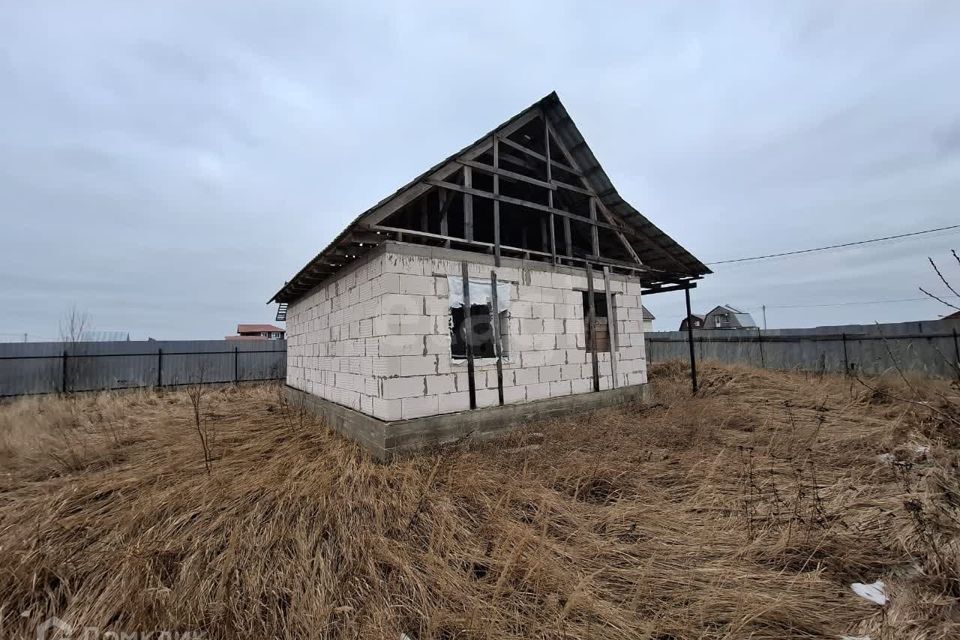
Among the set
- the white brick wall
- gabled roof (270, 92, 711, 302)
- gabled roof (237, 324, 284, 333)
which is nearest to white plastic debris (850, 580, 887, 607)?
the white brick wall

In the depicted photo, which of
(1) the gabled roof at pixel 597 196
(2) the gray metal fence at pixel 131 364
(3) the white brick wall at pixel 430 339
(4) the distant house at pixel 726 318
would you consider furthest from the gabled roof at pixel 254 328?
(4) the distant house at pixel 726 318

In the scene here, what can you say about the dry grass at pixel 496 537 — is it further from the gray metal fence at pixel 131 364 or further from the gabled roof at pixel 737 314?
the gabled roof at pixel 737 314

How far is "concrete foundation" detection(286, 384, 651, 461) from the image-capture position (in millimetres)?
5691

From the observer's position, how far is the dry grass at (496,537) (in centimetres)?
247

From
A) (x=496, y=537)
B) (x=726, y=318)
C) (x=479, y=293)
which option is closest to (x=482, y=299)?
(x=479, y=293)

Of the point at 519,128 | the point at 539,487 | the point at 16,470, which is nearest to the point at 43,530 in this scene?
the point at 16,470

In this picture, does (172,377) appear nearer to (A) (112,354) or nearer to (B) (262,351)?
(A) (112,354)

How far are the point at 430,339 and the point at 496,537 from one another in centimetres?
343

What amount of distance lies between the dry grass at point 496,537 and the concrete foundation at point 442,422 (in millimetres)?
329

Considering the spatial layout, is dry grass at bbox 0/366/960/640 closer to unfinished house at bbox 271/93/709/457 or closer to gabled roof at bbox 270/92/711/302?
unfinished house at bbox 271/93/709/457

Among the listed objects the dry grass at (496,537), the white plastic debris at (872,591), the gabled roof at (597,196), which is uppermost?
the gabled roof at (597,196)

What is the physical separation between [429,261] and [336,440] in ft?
11.9

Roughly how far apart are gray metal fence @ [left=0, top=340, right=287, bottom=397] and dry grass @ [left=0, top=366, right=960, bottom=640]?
9.67 metres

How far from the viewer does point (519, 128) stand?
8.13 meters
